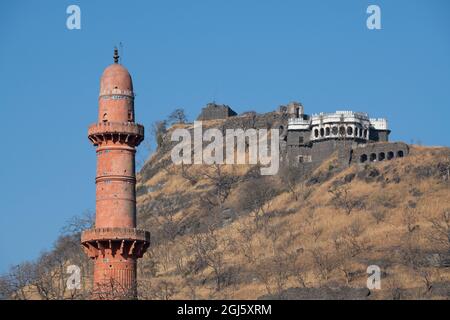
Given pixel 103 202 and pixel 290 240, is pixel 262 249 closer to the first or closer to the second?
pixel 290 240

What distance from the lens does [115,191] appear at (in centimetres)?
7588

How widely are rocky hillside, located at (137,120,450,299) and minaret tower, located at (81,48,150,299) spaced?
4052 cm

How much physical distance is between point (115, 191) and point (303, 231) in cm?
7560

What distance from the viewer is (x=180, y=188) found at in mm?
181625

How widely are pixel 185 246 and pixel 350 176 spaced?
66.8ft

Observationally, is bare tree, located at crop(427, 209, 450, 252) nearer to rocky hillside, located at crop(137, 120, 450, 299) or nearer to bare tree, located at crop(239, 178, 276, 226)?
rocky hillside, located at crop(137, 120, 450, 299)

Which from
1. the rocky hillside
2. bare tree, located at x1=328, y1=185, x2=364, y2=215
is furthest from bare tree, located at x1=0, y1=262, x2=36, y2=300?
bare tree, located at x1=328, y1=185, x2=364, y2=215

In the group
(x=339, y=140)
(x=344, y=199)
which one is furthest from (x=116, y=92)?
(x=339, y=140)

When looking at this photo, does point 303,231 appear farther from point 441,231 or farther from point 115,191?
point 115,191

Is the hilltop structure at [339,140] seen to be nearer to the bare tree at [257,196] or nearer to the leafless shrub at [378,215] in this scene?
the bare tree at [257,196]

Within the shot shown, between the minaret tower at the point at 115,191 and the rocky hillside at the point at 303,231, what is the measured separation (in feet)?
→ 133

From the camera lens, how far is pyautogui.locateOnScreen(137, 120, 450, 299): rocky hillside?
130m

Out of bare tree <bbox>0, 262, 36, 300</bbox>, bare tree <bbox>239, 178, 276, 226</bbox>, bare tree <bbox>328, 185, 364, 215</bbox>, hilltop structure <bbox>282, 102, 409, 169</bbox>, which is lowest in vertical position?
bare tree <bbox>0, 262, 36, 300</bbox>

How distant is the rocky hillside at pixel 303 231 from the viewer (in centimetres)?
12975
